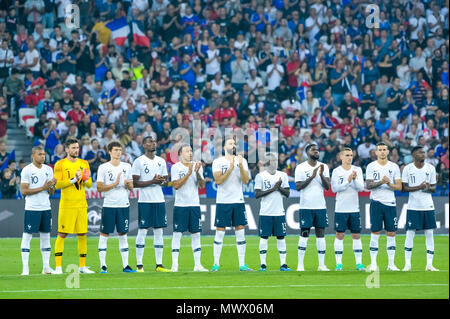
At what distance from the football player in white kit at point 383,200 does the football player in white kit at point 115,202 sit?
185 inches

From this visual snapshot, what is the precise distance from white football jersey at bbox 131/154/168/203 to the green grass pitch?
1409 mm

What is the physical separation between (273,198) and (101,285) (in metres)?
4.14

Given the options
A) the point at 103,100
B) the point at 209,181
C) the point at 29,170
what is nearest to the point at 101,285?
the point at 29,170

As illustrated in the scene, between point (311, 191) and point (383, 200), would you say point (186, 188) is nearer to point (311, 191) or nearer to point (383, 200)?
point (311, 191)

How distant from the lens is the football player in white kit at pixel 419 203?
16953 millimetres

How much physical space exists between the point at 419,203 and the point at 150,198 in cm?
527

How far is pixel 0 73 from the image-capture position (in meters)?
27.9

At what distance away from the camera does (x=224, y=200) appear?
16.9 m

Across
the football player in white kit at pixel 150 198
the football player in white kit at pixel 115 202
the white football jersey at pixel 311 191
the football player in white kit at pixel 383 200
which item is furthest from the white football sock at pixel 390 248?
the football player in white kit at pixel 115 202

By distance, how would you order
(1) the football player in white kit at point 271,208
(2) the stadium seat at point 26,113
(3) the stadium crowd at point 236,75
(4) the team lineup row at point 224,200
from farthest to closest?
(2) the stadium seat at point 26,113, (3) the stadium crowd at point 236,75, (1) the football player in white kit at point 271,208, (4) the team lineup row at point 224,200

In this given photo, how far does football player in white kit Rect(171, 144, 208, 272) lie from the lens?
16.6 metres

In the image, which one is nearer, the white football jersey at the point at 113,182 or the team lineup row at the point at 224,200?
the team lineup row at the point at 224,200

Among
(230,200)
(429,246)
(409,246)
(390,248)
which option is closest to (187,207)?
(230,200)

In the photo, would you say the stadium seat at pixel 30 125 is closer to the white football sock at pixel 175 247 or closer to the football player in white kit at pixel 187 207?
the football player in white kit at pixel 187 207
